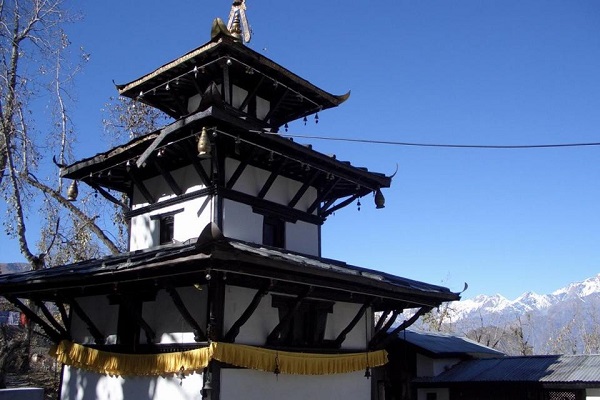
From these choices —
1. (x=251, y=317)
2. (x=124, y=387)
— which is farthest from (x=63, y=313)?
(x=251, y=317)

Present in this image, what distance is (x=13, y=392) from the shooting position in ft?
45.7

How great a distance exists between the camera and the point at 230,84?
48.1 ft

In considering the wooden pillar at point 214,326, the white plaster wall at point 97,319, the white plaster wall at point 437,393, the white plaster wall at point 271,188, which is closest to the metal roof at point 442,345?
the white plaster wall at point 437,393

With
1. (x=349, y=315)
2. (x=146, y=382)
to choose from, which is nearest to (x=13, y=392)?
(x=146, y=382)

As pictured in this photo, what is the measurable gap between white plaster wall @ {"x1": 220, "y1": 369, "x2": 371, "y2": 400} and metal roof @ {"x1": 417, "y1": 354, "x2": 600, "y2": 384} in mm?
6899

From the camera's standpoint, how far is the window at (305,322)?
12984mm

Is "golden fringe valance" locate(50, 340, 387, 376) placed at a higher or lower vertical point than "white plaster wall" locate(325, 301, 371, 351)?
lower

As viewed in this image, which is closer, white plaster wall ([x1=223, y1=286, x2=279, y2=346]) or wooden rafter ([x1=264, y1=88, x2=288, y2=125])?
white plaster wall ([x1=223, y1=286, x2=279, y2=346])

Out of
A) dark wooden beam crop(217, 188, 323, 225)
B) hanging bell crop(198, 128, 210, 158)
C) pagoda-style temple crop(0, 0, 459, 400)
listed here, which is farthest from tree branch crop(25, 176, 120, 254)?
hanging bell crop(198, 128, 210, 158)

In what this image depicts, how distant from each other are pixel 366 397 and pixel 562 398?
7623 mm

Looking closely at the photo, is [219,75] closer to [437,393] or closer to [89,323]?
[89,323]

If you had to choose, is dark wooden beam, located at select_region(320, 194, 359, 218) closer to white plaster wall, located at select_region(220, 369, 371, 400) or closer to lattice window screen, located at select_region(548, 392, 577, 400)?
white plaster wall, located at select_region(220, 369, 371, 400)

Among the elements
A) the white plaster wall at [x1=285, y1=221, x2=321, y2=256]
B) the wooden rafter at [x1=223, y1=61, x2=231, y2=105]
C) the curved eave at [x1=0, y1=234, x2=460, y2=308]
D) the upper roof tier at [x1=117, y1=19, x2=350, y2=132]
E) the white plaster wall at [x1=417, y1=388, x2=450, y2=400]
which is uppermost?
the upper roof tier at [x1=117, y1=19, x2=350, y2=132]

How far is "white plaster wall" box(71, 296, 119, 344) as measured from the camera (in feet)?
43.6
